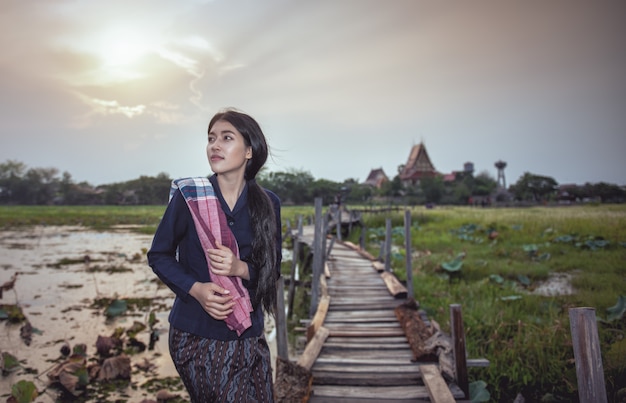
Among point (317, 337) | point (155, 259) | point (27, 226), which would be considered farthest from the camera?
point (27, 226)

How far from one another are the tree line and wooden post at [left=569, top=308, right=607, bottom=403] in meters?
17.2

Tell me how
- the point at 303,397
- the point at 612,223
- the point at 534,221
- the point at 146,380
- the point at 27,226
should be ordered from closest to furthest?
the point at 303,397, the point at 146,380, the point at 612,223, the point at 534,221, the point at 27,226

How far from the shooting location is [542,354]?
3.91 m

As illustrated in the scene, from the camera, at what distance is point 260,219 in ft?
4.30

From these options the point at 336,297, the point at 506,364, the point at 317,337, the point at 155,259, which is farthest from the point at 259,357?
the point at 336,297

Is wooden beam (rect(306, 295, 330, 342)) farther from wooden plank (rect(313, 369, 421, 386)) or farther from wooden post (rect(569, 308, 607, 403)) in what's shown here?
wooden post (rect(569, 308, 607, 403))

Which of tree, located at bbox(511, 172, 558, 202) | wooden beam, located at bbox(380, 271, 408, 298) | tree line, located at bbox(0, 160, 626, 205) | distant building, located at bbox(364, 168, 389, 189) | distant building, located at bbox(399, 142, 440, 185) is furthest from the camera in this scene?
distant building, located at bbox(364, 168, 389, 189)

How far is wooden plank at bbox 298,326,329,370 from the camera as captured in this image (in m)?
3.30

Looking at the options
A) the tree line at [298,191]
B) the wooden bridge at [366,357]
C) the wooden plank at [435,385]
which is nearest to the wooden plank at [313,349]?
the wooden bridge at [366,357]

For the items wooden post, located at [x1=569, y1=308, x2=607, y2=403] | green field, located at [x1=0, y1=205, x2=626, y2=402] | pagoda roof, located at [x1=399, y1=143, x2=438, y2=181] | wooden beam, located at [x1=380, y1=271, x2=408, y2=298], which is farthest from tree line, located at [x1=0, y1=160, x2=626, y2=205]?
wooden post, located at [x1=569, y1=308, x2=607, y2=403]

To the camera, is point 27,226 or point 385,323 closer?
point 385,323

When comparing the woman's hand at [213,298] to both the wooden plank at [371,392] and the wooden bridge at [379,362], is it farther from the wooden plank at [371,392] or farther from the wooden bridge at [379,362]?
the wooden plank at [371,392]

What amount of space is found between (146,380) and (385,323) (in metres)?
2.87

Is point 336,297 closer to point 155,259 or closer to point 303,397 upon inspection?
point 303,397
